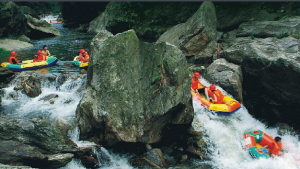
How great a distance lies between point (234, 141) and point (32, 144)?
5857mm

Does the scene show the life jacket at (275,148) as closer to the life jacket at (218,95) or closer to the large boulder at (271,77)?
the large boulder at (271,77)

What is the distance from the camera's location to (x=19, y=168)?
3977 mm

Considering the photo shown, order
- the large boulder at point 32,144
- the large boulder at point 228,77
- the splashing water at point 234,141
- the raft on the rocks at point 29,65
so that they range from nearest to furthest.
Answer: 1. the large boulder at point 32,144
2. the splashing water at point 234,141
3. the large boulder at point 228,77
4. the raft on the rocks at point 29,65

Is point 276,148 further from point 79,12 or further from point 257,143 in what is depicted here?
point 79,12

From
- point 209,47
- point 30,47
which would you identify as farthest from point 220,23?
point 30,47

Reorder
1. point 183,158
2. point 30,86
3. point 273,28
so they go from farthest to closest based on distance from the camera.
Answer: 1. point 273,28
2. point 30,86
3. point 183,158

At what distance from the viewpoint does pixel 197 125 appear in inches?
302

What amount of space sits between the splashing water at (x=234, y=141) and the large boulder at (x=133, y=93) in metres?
1.28

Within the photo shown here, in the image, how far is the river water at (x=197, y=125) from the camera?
21.4 ft

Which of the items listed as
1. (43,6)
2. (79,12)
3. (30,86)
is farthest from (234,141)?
(43,6)

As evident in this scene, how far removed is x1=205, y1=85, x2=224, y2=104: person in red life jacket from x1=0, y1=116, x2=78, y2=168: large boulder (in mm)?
5305

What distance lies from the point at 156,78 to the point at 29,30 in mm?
21057

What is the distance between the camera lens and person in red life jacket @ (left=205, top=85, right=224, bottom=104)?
8.66 metres

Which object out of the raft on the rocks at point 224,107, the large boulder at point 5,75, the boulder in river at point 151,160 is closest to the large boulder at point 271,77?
the raft on the rocks at point 224,107
